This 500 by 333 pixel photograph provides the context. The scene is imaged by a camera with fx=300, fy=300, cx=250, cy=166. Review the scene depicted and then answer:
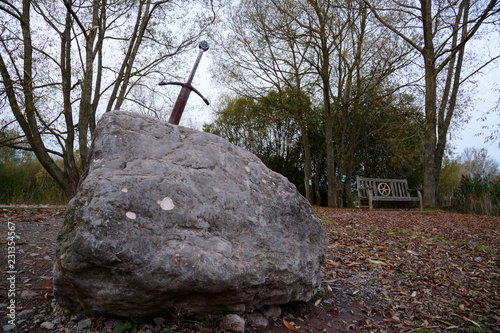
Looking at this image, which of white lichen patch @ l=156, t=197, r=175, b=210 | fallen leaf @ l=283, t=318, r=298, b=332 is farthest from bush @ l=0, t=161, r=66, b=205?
fallen leaf @ l=283, t=318, r=298, b=332

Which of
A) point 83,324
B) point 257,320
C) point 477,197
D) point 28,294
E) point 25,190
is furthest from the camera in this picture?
point 477,197

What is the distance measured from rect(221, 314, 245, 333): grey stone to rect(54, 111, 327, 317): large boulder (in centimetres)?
7

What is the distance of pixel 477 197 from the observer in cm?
1059

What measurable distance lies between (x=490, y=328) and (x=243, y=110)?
51.9 ft

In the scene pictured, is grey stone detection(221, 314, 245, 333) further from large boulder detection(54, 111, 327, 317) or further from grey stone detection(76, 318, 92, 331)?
grey stone detection(76, 318, 92, 331)

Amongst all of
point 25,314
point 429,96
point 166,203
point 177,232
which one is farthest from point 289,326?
point 429,96

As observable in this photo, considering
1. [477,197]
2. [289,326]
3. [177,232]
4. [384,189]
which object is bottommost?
[289,326]

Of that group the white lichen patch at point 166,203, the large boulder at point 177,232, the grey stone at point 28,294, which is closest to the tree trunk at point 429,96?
the large boulder at point 177,232

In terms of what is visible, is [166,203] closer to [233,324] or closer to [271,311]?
[233,324]

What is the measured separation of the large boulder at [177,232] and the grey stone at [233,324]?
65 mm

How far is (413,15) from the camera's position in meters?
9.99

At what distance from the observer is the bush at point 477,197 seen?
9961mm

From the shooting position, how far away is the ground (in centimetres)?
213

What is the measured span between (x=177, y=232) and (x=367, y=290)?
7.02 feet
